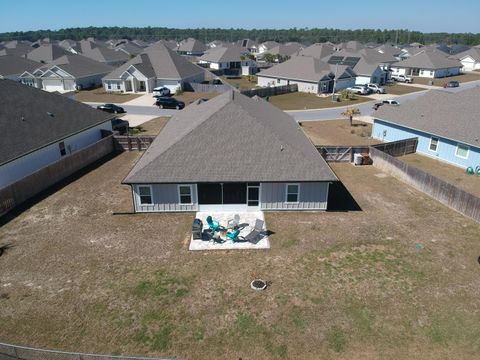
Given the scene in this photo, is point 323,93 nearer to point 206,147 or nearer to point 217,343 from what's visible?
point 206,147

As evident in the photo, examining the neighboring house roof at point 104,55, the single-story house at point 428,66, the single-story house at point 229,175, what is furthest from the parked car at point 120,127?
the single-story house at point 428,66

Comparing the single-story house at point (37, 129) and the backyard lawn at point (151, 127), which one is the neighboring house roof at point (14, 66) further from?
the single-story house at point (37, 129)

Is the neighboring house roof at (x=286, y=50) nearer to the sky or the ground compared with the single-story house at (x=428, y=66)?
nearer to the sky

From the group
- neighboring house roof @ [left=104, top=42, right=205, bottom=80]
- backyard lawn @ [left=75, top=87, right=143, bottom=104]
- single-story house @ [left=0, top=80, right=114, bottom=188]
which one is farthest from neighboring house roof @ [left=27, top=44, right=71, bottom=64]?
single-story house @ [left=0, top=80, right=114, bottom=188]

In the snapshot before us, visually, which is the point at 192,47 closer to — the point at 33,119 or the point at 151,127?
the point at 151,127

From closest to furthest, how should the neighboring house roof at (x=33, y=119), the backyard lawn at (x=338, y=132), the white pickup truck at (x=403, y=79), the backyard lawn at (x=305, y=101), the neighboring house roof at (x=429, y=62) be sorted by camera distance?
the neighboring house roof at (x=33, y=119)
the backyard lawn at (x=338, y=132)
the backyard lawn at (x=305, y=101)
the white pickup truck at (x=403, y=79)
the neighboring house roof at (x=429, y=62)

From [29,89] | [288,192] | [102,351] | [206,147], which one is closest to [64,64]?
[29,89]
